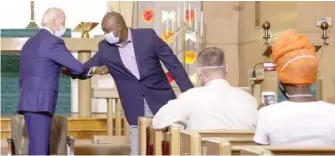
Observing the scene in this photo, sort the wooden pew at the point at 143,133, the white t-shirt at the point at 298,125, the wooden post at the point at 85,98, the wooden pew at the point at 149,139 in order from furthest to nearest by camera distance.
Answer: the wooden post at the point at 85,98 → the wooden pew at the point at 143,133 → the wooden pew at the point at 149,139 → the white t-shirt at the point at 298,125

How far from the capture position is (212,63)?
12.7 ft

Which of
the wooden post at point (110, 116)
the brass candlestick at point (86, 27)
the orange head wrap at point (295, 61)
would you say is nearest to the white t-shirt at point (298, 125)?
the orange head wrap at point (295, 61)

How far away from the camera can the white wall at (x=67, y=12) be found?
33.1 feet

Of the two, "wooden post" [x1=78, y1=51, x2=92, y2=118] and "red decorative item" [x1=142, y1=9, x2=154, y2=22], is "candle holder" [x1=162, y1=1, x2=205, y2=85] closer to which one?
"red decorative item" [x1=142, y1=9, x2=154, y2=22]

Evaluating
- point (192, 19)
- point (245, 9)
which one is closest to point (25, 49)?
point (192, 19)

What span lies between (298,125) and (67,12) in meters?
7.64

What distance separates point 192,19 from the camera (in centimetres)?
955

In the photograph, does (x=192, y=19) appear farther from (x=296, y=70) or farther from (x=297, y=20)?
(x=296, y=70)

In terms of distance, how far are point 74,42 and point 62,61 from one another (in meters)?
3.33

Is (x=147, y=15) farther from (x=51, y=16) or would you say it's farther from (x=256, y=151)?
(x=256, y=151)

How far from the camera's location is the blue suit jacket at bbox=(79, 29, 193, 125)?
5.33 meters

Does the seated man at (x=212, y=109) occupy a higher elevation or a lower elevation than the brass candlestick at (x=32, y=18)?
lower

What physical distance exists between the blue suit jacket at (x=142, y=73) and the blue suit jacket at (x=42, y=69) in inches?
14.3

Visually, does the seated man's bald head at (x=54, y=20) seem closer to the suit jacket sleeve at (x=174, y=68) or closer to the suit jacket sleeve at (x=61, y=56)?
the suit jacket sleeve at (x=61, y=56)
